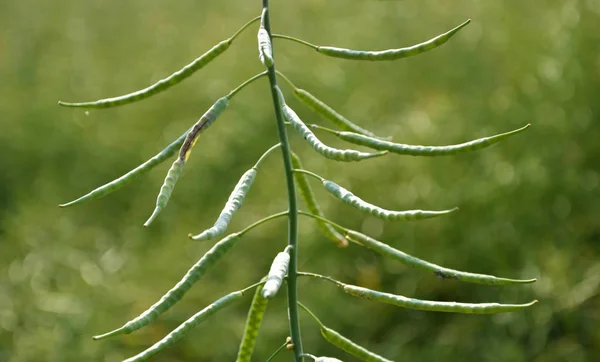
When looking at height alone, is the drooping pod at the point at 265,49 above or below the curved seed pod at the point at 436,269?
above

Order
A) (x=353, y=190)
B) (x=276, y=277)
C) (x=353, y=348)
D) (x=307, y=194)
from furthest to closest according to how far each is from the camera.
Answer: (x=353, y=190) → (x=307, y=194) → (x=353, y=348) → (x=276, y=277)

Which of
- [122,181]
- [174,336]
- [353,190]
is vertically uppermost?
[353,190]

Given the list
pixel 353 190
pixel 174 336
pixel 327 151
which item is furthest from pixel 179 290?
pixel 353 190

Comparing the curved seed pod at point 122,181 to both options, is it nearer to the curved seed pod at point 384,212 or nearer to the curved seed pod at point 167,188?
the curved seed pod at point 167,188

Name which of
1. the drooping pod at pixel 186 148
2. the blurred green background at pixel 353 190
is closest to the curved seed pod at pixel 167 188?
the drooping pod at pixel 186 148

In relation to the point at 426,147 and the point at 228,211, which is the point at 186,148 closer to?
the point at 228,211

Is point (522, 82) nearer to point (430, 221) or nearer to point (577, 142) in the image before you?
point (577, 142)
